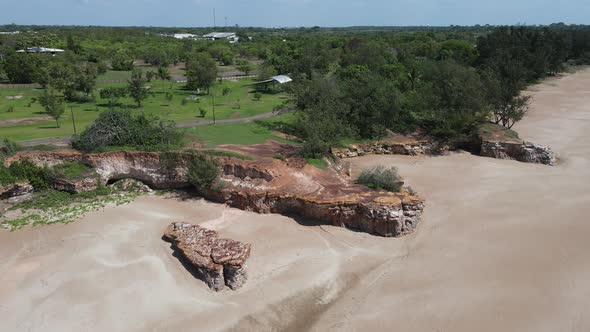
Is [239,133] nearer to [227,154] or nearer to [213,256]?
[227,154]

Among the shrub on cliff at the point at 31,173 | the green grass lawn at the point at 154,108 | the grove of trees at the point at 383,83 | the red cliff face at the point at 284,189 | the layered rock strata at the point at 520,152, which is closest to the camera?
the red cliff face at the point at 284,189

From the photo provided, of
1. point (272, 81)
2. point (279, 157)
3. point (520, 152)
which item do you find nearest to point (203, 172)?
point (279, 157)

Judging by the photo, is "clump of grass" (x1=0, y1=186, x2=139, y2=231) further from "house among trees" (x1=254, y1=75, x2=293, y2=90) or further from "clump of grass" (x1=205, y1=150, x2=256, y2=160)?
"house among trees" (x1=254, y1=75, x2=293, y2=90)

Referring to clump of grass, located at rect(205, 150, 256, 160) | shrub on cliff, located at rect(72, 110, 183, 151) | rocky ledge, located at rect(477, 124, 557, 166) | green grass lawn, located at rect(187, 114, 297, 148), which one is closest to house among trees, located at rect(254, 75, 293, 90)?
green grass lawn, located at rect(187, 114, 297, 148)

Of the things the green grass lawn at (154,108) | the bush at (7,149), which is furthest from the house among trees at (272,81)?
the bush at (7,149)

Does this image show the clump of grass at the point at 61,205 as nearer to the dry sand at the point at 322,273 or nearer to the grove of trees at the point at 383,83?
the dry sand at the point at 322,273

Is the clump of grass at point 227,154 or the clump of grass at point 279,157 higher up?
the clump of grass at point 227,154
